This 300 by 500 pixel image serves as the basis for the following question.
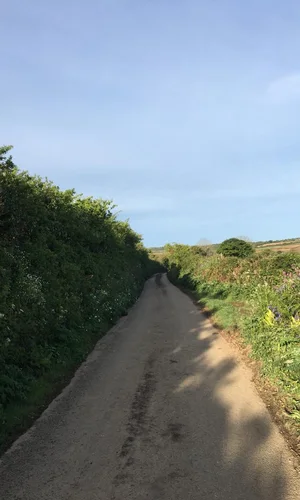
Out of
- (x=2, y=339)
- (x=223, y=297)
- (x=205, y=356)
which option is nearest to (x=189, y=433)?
(x=2, y=339)

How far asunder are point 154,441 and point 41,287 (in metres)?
6.14

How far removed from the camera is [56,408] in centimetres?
746

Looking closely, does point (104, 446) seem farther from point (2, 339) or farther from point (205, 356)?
point (205, 356)

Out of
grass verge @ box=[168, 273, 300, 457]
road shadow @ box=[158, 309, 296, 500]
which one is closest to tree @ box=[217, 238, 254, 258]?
grass verge @ box=[168, 273, 300, 457]

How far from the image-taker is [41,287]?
35.3ft

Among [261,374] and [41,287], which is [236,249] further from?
[261,374]

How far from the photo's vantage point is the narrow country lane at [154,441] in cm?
477

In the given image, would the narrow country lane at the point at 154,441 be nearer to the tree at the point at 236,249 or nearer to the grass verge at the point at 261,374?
the grass verge at the point at 261,374

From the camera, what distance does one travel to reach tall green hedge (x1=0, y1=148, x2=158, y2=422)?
8117 mm

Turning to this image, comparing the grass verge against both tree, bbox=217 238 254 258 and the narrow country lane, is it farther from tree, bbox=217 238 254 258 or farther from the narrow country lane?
tree, bbox=217 238 254 258

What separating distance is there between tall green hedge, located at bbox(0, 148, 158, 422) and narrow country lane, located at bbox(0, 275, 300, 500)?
1.16 metres

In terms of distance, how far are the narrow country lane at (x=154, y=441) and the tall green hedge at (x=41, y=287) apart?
1.16 m

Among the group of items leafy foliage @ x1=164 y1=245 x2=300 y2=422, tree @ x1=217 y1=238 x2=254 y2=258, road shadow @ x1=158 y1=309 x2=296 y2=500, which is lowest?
road shadow @ x1=158 y1=309 x2=296 y2=500

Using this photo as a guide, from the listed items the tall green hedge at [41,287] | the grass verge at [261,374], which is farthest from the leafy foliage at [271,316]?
A: the tall green hedge at [41,287]
